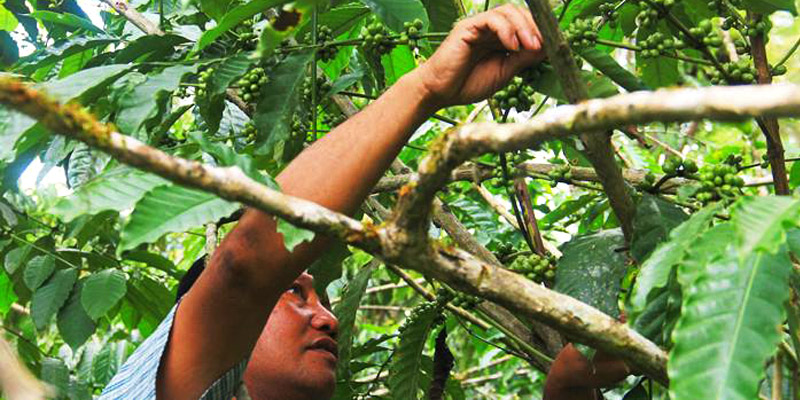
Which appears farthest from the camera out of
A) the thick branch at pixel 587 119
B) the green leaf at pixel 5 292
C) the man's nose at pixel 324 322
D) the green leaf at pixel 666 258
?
the green leaf at pixel 5 292

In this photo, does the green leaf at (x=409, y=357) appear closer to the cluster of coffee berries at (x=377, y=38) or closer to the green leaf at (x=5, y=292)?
the cluster of coffee berries at (x=377, y=38)

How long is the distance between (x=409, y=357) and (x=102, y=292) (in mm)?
823

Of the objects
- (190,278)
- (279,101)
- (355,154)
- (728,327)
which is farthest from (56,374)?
(728,327)

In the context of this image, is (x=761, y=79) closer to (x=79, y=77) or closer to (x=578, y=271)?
(x=578, y=271)

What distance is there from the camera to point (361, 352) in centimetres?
279

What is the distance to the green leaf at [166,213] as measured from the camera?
1.25 meters

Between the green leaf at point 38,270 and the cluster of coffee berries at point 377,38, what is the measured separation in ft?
4.35

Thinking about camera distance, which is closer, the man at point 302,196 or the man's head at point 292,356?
the man at point 302,196

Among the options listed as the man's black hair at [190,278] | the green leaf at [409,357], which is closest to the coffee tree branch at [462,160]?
the green leaf at [409,357]

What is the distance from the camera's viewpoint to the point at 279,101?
1832 mm

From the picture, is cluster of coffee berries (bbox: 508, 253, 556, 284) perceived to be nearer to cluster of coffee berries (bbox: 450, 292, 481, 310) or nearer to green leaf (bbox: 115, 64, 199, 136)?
cluster of coffee berries (bbox: 450, 292, 481, 310)

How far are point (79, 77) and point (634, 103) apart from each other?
1.12m

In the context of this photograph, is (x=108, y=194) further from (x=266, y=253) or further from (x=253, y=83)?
(x=253, y=83)

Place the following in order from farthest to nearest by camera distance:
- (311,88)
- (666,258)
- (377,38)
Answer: (311,88), (377,38), (666,258)
